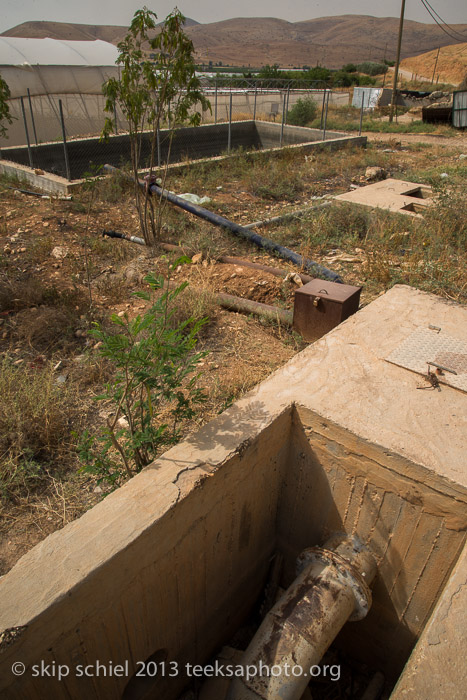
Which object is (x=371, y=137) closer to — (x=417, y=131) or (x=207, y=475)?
(x=417, y=131)

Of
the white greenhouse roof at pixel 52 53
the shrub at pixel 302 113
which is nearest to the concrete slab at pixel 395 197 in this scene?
the shrub at pixel 302 113

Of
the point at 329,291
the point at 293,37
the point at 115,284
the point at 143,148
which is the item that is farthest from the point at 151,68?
the point at 293,37

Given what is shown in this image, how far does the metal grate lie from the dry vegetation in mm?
1128

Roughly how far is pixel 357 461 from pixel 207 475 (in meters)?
A: 0.78

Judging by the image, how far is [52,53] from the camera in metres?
19.2

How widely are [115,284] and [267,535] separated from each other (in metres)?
3.31

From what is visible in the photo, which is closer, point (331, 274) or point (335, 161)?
point (331, 274)

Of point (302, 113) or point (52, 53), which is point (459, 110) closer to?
point (302, 113)

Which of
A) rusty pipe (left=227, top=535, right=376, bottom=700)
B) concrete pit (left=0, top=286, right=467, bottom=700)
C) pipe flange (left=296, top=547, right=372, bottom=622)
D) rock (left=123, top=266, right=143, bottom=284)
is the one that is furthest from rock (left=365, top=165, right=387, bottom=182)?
pipe flange (left=296, top=547, right=372, bottom=622)

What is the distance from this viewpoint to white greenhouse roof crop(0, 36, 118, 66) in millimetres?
17938

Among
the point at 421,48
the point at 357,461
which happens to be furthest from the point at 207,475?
the point at 421,48

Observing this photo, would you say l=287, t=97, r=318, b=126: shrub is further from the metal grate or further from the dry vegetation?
the metal grate

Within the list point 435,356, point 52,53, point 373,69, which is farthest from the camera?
point 373,69

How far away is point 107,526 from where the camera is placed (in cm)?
175
